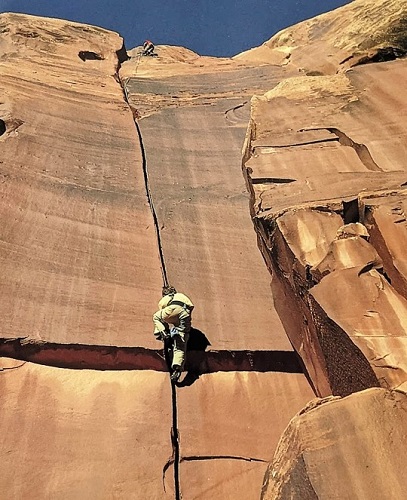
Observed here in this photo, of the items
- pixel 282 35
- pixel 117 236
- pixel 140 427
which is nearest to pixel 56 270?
pixel 117 236

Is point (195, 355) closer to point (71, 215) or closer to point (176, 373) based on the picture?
point (176, 373)

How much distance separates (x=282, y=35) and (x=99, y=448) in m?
13.3

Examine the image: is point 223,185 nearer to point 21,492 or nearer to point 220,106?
point 220,106

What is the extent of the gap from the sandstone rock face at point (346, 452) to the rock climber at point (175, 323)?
2.03 meters

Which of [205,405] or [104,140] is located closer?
[205,405]

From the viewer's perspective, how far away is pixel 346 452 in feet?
12.8

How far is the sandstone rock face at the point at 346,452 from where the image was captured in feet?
12.2

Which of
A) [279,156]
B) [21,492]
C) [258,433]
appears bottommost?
[21,492]

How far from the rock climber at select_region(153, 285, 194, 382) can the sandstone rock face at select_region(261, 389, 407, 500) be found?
6.65 ft

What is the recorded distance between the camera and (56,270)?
7.05m

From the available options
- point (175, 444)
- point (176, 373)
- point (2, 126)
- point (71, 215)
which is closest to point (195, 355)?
point (176, 373)

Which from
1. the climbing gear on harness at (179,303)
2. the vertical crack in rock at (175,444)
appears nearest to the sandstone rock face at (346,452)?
the vertical crack in rock at (175,444)

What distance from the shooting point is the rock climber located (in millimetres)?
6242

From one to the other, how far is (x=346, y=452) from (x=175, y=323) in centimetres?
281
